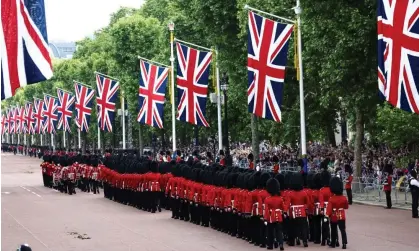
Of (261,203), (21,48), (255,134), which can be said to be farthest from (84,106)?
(21,48)

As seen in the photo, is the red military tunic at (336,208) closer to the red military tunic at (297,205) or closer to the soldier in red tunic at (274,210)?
the red military tunic at (297,205)

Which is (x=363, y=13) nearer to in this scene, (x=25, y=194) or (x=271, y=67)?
(x=271, y=67)

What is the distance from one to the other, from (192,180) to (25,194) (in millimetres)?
17959

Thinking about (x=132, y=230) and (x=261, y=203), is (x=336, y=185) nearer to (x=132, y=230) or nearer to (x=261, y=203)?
(x=261, y=203)

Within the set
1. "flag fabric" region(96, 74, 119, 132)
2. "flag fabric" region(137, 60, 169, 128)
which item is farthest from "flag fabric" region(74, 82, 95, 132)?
"flag fabric" region(137, 60, 169, 128)

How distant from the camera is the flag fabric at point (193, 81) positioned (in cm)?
3634

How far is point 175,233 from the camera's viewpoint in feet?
75.3

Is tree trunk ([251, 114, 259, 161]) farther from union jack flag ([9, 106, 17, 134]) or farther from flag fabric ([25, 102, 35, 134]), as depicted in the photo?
union jack flag ([9, 106, 17, 134])

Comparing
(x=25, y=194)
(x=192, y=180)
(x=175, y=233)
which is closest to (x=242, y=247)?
(x=175, y=233)

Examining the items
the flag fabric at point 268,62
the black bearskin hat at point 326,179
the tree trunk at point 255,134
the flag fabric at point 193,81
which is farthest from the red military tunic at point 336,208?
the tree trunk at point 255,134

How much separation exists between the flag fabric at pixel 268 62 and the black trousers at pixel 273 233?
26.5 feet

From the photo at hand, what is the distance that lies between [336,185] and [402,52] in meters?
3.13

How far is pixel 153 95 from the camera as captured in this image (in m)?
40.7

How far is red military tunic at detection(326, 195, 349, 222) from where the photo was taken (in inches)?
741
